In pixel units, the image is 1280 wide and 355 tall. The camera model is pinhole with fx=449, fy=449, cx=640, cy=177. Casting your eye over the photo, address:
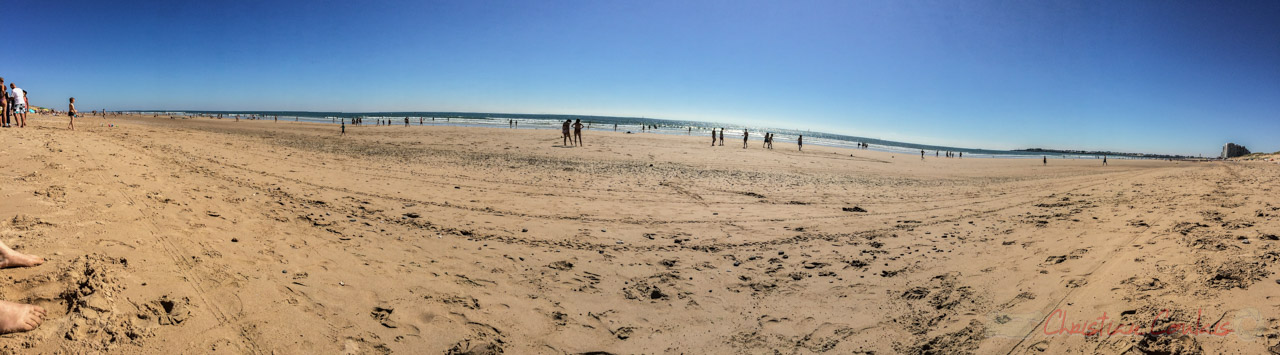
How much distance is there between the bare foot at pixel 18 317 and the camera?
A: 2766 mm

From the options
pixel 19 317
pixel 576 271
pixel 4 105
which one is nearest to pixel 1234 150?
pixel 576 271

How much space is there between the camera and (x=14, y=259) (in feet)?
10.9

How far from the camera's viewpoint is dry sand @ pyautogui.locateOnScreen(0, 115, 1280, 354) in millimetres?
3385

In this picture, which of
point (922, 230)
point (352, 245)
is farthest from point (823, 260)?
point (352, 245)

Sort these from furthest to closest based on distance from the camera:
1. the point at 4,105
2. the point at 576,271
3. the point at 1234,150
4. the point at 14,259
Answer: the point at 1234,150 < the point at 4,105 < the point at 576,271 < the point at 14,259

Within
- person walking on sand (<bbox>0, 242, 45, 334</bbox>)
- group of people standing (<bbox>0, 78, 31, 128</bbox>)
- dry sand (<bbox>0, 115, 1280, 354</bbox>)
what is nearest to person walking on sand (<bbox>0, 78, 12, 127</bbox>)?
group of people standing (<bbox>0, 78, 31, 128</bbox>)

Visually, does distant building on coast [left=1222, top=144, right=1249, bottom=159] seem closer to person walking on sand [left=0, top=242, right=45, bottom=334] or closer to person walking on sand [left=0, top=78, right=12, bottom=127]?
person walking on sand [left=0, top=242, right=45, bottom=334]

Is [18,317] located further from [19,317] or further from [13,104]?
[13,104]

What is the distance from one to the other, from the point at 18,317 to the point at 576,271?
4121 millimetres

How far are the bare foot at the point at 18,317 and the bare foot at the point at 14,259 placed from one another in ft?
2.49

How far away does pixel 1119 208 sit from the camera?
848 cm

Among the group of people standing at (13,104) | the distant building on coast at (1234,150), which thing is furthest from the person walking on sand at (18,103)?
the distant building on coast at (1234,150)

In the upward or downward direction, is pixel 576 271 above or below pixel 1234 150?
below

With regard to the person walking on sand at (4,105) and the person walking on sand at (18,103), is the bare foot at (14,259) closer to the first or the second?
the person walking on sand at (4,105)
